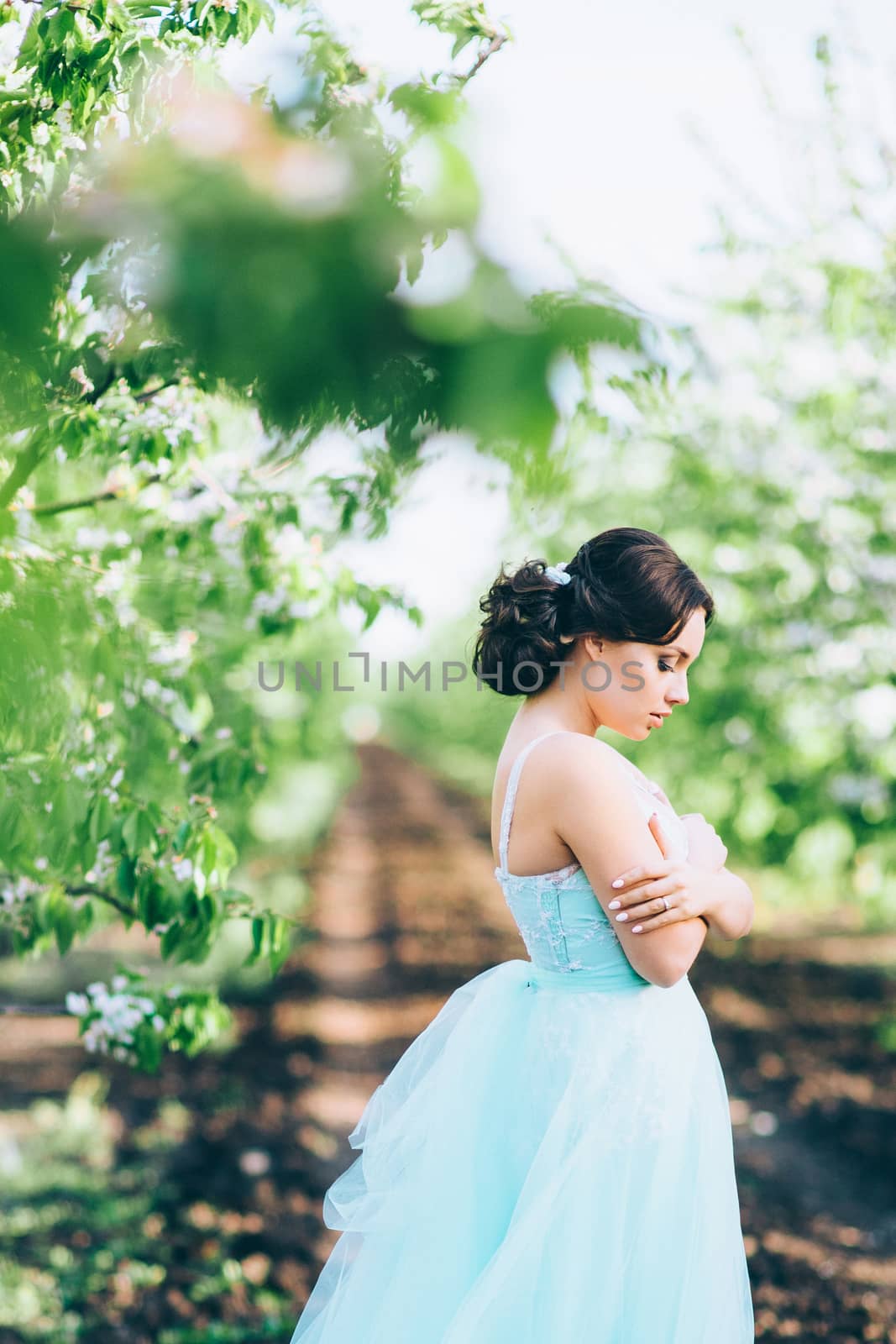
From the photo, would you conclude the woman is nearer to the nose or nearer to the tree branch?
the nose

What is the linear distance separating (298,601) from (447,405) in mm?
2401

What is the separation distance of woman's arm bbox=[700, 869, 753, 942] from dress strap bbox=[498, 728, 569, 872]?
1.30 ft

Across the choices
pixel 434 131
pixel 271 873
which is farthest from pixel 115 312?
pixel 271 873

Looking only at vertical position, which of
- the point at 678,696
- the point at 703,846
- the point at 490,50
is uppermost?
the point at 490,50

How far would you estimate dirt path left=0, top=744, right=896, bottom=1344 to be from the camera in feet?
14.9

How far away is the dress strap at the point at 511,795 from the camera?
2.20 meters

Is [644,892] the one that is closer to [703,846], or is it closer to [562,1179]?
[703,846]

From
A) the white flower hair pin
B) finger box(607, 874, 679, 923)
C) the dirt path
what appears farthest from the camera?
the dirt path

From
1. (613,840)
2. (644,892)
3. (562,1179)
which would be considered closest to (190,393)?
(613,840)

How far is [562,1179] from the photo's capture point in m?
2.13

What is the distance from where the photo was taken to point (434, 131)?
3.34ft

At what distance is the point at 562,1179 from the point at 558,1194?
0.10 ft

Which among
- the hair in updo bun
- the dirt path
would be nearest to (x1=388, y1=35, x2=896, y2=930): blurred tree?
the dirt path

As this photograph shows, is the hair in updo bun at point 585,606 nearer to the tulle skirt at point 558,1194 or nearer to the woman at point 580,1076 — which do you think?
the woman at point 580,1076
